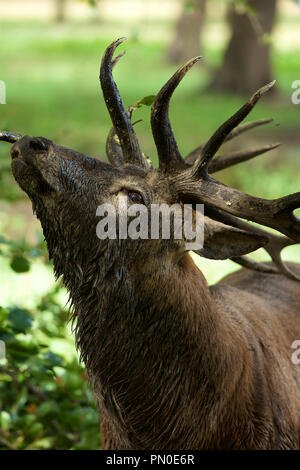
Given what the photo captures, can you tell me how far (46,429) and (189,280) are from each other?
5.66 ft

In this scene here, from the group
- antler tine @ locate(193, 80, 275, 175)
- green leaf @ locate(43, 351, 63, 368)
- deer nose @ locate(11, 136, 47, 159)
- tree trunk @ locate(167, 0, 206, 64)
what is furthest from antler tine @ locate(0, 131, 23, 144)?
tree trunk @ locate(167, 0, 206, 64)

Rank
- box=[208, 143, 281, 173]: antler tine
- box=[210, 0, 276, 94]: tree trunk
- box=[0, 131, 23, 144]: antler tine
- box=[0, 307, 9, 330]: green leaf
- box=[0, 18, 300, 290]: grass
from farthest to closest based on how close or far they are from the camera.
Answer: box=[210, 0, 276, 94]: tree trunk
box=[0, 18, 300, 290]: grass
box=[0, 307, 9, 330]: green leaf
box=[208, 143, 281, 173]: antler tine
box=[0, 131, 23, 144]: antler tine

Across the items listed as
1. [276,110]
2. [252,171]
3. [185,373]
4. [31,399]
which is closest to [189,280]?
[185,373]

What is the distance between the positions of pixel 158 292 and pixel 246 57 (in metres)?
14.3

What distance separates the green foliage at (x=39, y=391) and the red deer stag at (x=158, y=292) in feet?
2.59

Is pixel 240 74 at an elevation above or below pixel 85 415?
above

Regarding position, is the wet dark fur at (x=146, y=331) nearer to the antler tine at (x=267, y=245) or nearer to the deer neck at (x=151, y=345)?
the deer neck at (x=151, y=345)

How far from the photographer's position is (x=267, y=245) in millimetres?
3834

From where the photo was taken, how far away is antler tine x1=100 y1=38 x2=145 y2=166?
3389mm

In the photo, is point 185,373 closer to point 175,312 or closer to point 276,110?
point 175,312

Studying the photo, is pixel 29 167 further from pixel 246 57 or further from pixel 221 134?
pixel 246 57

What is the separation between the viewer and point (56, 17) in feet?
94.3

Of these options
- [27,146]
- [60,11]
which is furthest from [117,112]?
[60,11]

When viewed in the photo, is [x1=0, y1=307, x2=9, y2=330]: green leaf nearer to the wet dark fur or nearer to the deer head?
the wet dark fur
